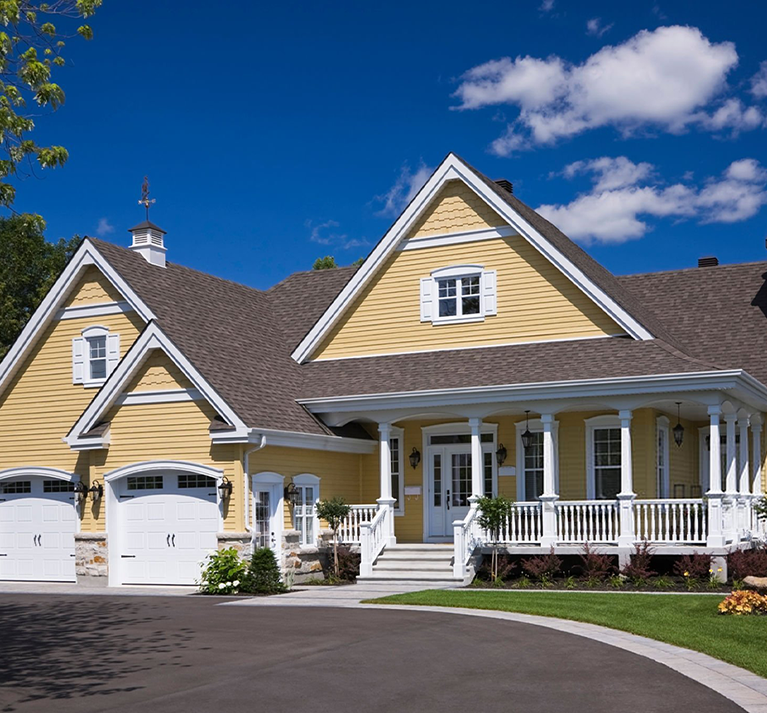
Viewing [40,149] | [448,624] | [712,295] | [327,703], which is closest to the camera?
[327,703]

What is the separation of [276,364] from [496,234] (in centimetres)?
594

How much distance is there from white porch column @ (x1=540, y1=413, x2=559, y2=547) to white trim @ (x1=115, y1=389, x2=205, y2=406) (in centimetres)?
705

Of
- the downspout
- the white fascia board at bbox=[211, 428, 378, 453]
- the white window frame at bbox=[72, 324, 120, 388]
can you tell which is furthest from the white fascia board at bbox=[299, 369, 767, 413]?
the white window frame at bbox=[72, 324, 120, 388]

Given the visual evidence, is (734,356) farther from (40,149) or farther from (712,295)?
(40,149)

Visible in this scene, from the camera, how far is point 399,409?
23516 mm

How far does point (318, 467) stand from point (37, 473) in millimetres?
6430

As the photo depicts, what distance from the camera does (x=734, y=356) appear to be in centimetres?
2498

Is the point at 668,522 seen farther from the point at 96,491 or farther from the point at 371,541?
the point at 96,491

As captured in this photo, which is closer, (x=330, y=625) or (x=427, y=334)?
(x=330, y=625)

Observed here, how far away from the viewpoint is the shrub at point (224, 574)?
2064 centimetres

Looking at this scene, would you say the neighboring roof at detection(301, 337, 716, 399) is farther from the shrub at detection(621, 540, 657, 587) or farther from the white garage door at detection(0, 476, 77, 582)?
the white garage door at detection(0, 476, 77, 582)

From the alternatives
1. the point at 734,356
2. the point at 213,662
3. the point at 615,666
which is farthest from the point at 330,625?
the point at 734,356

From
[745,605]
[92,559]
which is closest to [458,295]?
[92,559]

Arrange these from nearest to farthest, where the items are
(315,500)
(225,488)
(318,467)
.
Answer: (225,488)
(315,500)
(318,467)
